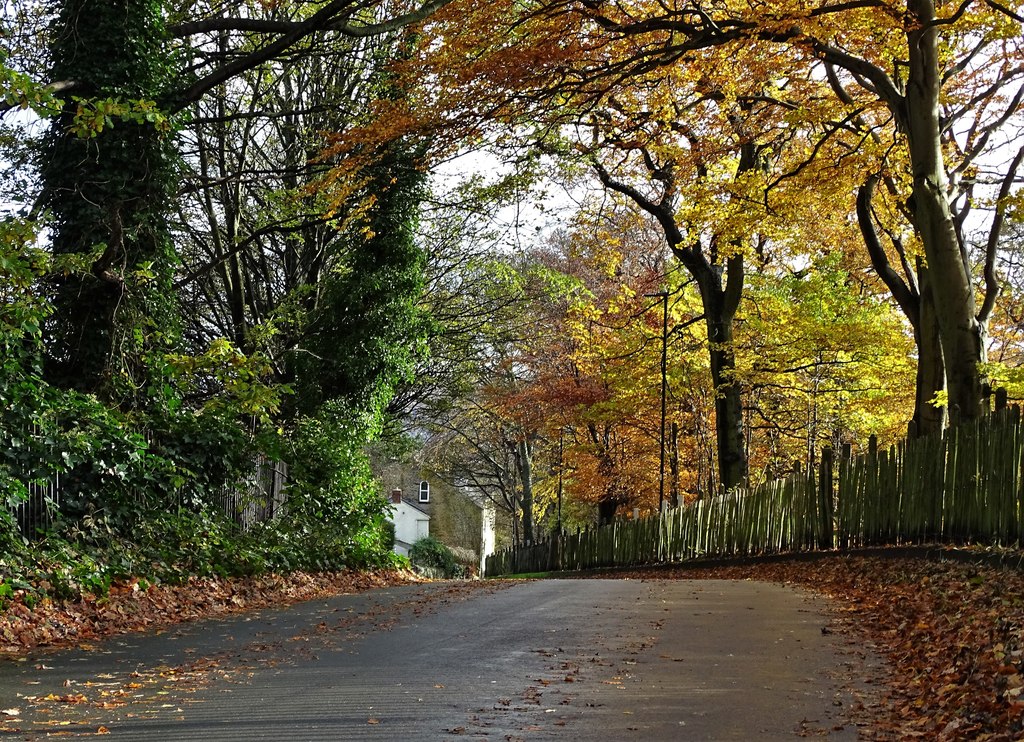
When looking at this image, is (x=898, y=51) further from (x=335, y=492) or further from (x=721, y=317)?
(x=335, y=492)

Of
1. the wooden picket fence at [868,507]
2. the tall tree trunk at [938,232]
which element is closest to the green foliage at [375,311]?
the wooden picket fence at [868,507]

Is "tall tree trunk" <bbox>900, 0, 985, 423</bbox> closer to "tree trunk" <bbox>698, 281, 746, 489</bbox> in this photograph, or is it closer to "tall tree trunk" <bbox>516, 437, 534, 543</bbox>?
"tree trunk" <bbox>698, 281, 746, 489</bbox>

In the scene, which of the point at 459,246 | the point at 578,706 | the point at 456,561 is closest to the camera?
the point at 578,706

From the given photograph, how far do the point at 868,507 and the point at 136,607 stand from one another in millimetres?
9763

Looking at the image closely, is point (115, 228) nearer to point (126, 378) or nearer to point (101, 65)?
point (126, 378)

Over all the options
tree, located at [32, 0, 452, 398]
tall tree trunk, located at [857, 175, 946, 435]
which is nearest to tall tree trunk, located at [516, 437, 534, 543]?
tall tree trunk, located at [857, 175, 946, 435]

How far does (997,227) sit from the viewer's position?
767 inches

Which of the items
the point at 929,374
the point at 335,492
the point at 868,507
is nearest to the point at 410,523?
the point at 335,492

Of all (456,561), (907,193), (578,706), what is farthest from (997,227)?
(456,561)

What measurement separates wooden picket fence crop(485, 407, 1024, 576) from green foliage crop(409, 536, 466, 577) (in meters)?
24.6

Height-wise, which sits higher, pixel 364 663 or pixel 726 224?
A: pixel 726 224

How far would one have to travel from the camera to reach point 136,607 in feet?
34.4

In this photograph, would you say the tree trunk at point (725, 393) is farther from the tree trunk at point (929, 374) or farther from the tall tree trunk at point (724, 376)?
the tree trunk at point (929, 374)

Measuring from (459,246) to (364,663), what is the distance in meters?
21.3
